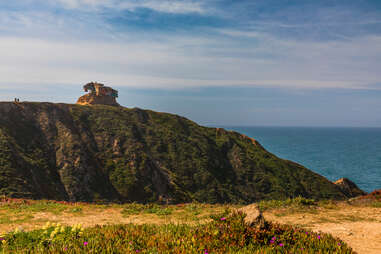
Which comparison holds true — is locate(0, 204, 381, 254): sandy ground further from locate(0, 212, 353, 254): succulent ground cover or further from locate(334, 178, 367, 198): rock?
locate(334, 178, 367, 198): rock

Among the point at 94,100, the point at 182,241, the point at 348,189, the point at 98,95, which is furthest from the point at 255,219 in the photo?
the point at 98,95

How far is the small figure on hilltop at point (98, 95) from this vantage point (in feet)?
255

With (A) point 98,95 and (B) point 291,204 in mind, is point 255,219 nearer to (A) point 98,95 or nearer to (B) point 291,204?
(B) point 291,204

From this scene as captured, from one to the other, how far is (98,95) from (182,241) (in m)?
78.4

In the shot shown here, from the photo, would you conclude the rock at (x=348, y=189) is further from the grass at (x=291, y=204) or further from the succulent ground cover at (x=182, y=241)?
the succulent ground cover at (x=182, y=241)

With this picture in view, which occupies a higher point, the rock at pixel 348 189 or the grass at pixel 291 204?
the grass at pixel 291 204

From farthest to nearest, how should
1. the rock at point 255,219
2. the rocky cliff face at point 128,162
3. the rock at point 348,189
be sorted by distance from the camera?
the rock at point 348,189 < the rocky cliff face at point 128,162 < the rock at point 255,219

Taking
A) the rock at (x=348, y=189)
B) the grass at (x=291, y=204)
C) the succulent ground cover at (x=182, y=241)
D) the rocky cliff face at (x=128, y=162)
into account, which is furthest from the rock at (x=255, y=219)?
the rock at (x=348, y=189)

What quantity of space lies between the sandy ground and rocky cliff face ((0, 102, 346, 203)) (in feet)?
73.1

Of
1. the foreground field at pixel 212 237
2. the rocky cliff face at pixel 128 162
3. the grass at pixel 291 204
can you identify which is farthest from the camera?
the rocky cliff face at pixel 128 162

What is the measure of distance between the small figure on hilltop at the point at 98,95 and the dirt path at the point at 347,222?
72466 mm

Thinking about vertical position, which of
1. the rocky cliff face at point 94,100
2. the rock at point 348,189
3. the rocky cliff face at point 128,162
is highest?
the rocky cliff face at point 94,100

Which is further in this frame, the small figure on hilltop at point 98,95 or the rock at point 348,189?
the small figure on hilltop at point 98,95

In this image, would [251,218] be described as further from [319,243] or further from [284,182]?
[284,182]
